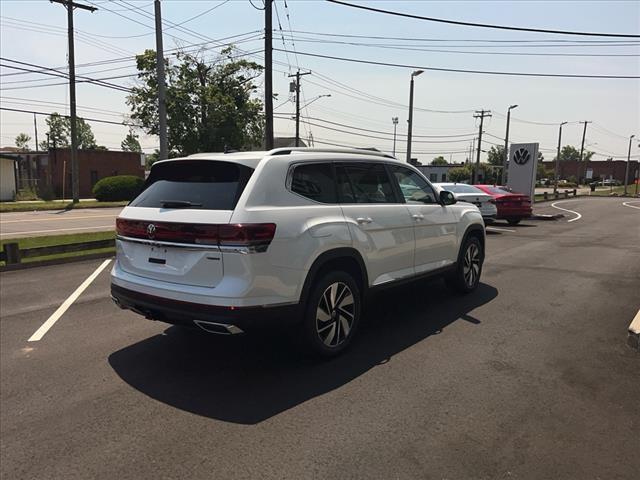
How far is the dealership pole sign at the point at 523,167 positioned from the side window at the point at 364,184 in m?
21.6

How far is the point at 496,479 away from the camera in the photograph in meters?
2.76

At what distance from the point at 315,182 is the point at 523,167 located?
23.3 meters

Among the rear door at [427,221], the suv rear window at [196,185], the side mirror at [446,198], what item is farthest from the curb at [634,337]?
the suv rear window at [196,185]

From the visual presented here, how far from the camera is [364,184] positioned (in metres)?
4.99

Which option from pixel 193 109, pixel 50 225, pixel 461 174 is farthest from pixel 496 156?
pixel 50 225

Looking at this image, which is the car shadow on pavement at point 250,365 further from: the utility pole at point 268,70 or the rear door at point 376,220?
the utility pole at point 268,70

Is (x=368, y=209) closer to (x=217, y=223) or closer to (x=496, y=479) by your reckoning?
(x=217, y=223)

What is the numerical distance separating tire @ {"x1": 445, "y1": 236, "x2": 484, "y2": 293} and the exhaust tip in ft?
11.5

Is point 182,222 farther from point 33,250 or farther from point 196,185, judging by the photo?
point 33,250

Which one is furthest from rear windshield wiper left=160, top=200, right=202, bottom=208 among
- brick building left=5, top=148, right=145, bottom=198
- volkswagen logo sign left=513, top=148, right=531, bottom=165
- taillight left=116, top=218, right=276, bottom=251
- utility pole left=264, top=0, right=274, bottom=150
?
brick building left=5, top=148, right=145, bottom=198

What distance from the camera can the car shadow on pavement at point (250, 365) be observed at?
3699 millimetres

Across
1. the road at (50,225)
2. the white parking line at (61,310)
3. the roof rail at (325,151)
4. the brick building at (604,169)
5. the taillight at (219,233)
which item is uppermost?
the brick building at (604,169)

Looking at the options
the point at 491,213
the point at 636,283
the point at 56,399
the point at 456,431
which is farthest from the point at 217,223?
the point at 491,213

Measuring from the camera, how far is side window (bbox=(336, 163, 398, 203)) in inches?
185
